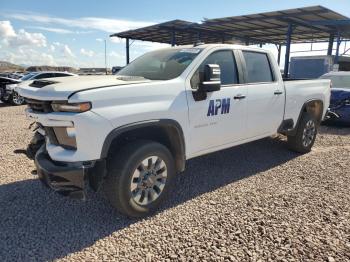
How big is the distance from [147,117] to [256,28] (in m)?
21.9

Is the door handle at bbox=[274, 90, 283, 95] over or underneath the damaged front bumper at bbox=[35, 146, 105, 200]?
over

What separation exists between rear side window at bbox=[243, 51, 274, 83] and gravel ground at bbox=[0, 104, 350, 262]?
4.78 feet

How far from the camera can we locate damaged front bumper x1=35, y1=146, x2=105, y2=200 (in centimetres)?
316

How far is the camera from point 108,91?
325 cm

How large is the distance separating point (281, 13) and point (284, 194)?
1598 cm

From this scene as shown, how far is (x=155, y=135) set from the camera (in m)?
3.98

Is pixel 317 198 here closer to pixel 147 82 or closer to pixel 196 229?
pixel 196 229

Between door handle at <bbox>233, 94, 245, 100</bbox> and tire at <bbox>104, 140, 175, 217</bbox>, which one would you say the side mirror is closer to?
door handle at <bbox>233, 94, 245, 100</bbox>

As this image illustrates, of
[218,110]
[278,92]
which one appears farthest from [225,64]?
[278,92]

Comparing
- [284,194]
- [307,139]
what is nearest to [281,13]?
[307,139]

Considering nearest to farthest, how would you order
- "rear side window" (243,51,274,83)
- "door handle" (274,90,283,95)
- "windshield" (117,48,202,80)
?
"windshield" (117,48,202,80), "rear side window" (243,51,274,83), "door handle" (274,90,283,95)

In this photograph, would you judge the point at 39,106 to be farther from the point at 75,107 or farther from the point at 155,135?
the point at 155,135

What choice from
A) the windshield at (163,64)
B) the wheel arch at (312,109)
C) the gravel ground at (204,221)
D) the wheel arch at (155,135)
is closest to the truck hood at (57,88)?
the wheel arch at (155,135)

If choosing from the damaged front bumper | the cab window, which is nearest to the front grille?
the damaged front bumper
